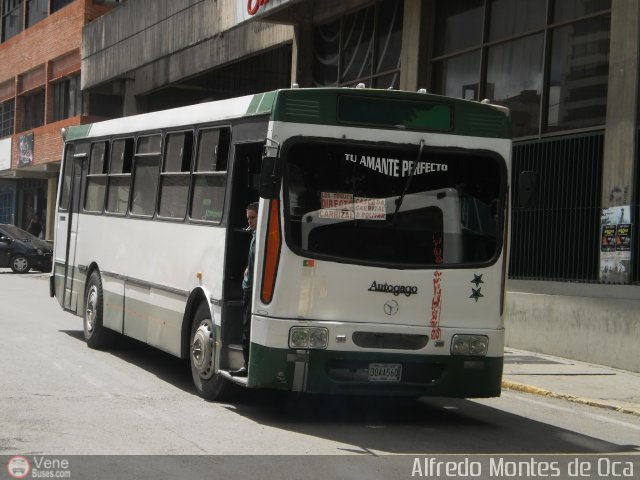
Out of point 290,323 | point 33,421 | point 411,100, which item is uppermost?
point 411,100

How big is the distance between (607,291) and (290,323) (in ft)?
24.2

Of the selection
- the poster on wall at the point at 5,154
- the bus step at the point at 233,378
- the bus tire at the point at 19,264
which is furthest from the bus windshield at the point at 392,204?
the poster on wall at the point at 5,154

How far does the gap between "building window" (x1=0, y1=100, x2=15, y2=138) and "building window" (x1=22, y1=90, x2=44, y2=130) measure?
1337mm

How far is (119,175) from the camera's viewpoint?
13.6 m

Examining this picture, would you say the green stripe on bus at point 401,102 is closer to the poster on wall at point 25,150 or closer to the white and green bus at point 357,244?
the white and green bus at point 357,244

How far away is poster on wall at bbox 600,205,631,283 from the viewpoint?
1481cm

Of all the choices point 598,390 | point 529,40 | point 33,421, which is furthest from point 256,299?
point 529,40

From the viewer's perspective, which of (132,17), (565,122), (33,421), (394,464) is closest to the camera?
(394,464)

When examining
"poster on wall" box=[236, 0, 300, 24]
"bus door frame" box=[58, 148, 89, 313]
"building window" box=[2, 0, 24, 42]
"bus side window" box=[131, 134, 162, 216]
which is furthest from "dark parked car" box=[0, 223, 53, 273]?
"bus side window" box=[131, 134, 162, 216]

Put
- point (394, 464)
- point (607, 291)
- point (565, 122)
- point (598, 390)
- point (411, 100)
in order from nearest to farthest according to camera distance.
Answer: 1. point (394, 464)
2. point (411, 100)
3. point (598, 390)
4. point (607, 291)
5. point (565, 122)

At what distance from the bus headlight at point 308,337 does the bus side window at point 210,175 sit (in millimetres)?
1680

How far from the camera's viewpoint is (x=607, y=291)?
15148 mm

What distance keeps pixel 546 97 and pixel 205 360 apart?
8808mm

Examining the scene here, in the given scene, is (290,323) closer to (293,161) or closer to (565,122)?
(293,161)
